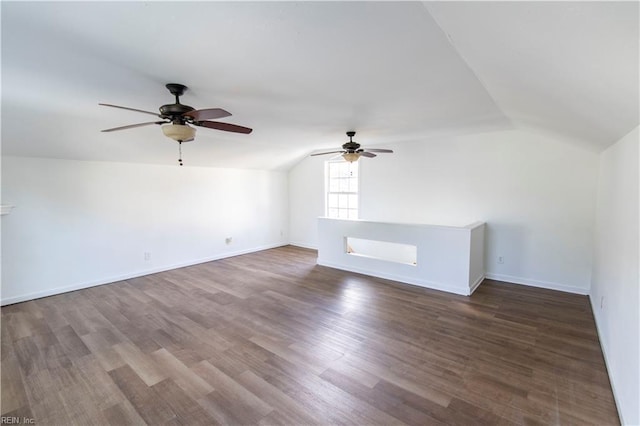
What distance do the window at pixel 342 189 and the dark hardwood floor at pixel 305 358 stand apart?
2643 mm

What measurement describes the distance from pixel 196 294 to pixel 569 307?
4.99 metres

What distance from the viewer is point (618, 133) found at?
2.38 m

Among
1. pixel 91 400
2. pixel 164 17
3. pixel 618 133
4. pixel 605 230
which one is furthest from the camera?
pixel 605 230

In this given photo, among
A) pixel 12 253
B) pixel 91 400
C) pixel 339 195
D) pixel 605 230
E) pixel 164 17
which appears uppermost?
pixel 164 17

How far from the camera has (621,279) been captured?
7.20 ft

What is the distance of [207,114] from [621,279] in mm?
3421

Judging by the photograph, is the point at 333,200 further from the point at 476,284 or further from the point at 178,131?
the point at 178,131

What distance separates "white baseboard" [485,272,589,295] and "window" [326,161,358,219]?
288 cm

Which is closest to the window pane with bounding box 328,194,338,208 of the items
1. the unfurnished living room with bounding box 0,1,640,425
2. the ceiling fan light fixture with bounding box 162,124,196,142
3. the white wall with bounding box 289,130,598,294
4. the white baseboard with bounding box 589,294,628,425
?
the unfurnished living room with bounding box 0,1,640,425

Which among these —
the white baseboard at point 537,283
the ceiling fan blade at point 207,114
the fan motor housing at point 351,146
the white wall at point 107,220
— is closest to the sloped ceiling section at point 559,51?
the ceiling fan blade at point 207,114

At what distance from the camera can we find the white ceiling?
1.27m

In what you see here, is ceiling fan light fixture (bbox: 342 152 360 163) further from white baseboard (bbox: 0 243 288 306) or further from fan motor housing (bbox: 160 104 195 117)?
white baseboard (bbox: 0 243 288 306)

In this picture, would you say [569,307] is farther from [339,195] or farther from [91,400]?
[91,400]

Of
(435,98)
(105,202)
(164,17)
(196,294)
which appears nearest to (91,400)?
(196,294)
